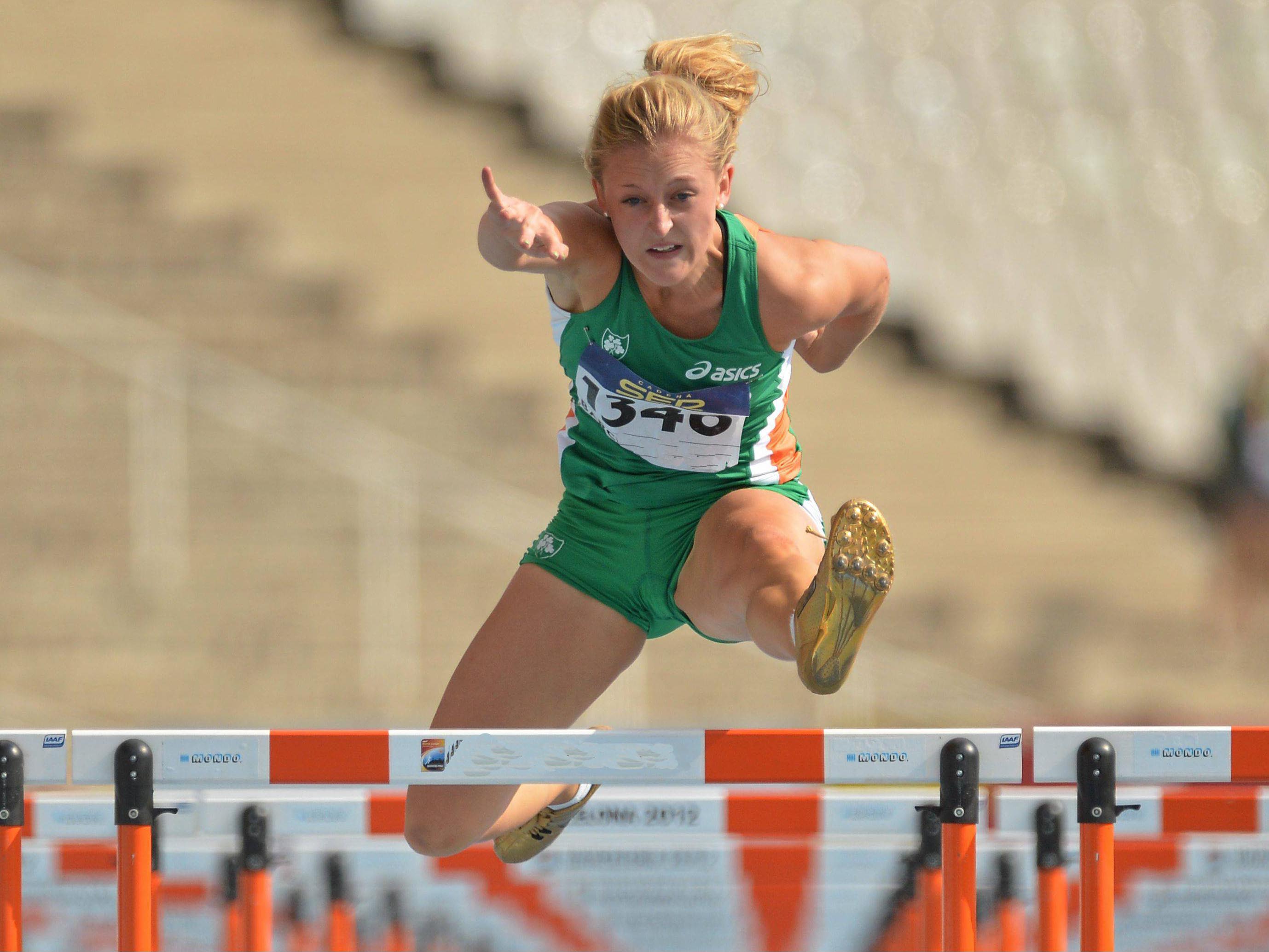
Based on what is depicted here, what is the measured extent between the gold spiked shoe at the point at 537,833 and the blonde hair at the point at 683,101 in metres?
1.44

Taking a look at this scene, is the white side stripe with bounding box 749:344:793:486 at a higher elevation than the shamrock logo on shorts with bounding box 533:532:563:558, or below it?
higher

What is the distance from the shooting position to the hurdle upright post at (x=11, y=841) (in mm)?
2598

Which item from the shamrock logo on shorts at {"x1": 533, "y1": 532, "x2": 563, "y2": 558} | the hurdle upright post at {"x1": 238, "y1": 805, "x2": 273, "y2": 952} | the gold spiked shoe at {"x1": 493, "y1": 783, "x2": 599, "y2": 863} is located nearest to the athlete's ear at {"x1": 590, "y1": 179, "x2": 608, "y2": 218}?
the shamrock logo on shorts at {"x1": 533, "y1": 532, "x2": 563, "y2": 558}

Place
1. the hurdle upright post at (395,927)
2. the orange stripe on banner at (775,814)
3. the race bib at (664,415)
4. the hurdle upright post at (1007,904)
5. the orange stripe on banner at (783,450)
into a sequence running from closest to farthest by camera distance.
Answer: the race bib at (664,415) < the orange stripe on banner at (783,450) < the hurdle upright post at (1007,904) < the orange stripe on banner at (775,814) < the hurdle upright post at (395,927)

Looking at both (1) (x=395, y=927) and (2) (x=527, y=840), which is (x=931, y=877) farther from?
(1) (x=395, y=927)

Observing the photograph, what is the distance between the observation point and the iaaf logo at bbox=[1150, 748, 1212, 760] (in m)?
2.56

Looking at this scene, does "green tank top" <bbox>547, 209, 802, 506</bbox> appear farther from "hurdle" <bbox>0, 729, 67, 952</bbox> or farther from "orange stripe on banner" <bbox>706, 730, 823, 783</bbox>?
"hurdle" <bbox>0, 729, 67, 952</bbox>

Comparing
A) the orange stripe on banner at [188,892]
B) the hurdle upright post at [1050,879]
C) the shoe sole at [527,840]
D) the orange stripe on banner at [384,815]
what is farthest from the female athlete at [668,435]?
the orange stripe on banner at [188,892]

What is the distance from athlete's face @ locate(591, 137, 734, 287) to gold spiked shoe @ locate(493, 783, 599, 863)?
51.9 inches

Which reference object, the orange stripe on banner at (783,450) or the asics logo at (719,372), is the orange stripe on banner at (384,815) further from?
A: the asics logo at (719,372)

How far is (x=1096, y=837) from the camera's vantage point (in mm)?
2621

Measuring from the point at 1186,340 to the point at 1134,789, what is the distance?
5820 millimetres

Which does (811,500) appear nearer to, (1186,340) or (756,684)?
(756,684)

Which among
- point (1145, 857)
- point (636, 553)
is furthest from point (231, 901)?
point (1145, 857)
